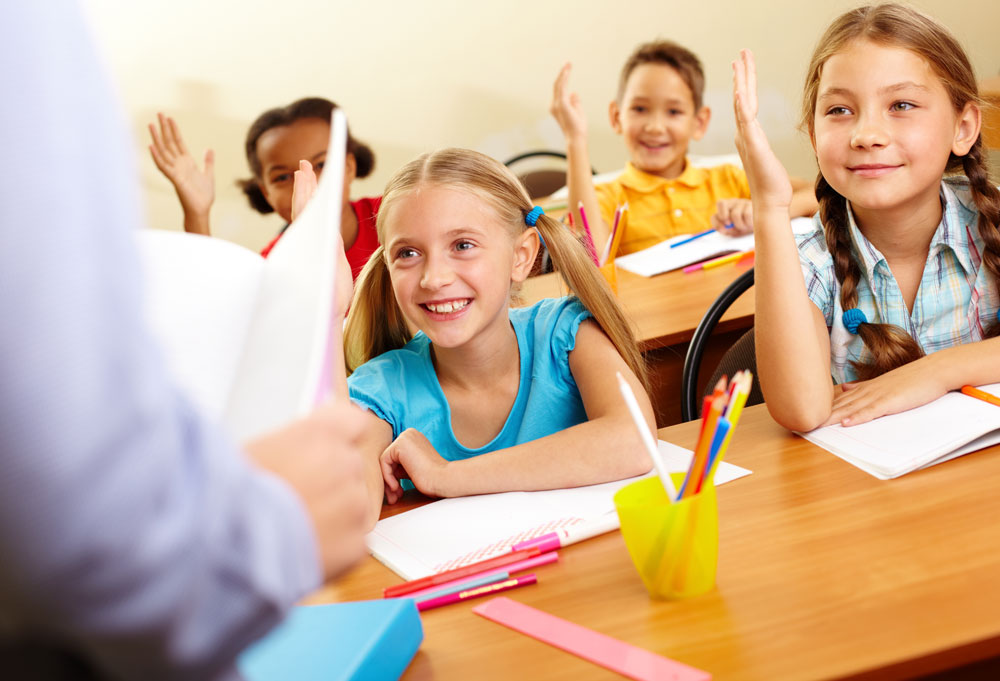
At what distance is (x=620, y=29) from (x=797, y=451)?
12.9 feet

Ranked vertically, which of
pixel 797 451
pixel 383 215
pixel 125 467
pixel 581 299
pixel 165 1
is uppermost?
pixel 165 1

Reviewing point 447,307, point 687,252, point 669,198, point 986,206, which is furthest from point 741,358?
point 669,198

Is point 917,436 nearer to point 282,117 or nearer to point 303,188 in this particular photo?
point 303,188

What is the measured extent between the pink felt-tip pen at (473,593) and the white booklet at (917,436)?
39cm

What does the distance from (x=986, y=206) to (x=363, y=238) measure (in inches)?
67.2

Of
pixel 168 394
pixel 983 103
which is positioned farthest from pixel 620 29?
pixel 168 394

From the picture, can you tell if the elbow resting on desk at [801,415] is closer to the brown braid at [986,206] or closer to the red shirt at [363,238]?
the brown braid at [986,206]

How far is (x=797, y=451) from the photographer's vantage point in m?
1.11

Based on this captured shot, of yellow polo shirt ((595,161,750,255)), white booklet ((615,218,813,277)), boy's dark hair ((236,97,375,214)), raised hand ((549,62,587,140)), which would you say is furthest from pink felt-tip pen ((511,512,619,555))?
boy's dark hair ((236,97,375,214))

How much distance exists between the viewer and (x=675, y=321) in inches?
72.1

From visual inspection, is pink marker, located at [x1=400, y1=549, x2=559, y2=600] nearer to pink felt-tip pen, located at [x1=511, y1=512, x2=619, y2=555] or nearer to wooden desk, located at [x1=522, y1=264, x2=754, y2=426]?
pink felt-tip pen, located at [x1=511, y1=512, x2=619, y2=555]

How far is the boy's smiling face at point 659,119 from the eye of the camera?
311 centimetres

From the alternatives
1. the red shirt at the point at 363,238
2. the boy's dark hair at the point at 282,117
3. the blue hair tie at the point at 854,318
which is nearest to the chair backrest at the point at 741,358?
the blue hair tie at the point at 854,318

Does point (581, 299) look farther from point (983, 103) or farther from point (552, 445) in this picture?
point (983, 103)
